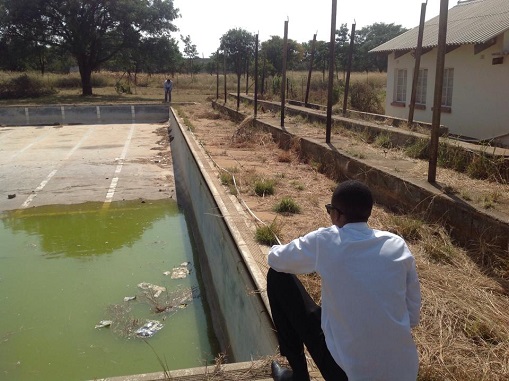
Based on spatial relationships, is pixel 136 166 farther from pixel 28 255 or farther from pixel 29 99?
pixel 29 99

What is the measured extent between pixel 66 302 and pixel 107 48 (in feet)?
107

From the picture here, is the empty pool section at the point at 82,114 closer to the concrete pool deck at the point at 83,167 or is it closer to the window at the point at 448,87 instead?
the concrete pool deck at the point at 83,167

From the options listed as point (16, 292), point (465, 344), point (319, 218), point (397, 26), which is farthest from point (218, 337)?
point (397, 26)

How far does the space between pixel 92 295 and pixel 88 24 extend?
31273 mm

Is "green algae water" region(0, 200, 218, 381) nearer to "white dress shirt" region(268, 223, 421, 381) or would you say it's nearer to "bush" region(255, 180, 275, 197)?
"bush" region(255, 180, 275, 197)

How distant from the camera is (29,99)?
34938mm

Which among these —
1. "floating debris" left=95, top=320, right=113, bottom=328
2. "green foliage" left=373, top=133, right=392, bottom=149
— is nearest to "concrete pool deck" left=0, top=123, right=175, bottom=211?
"green foliage" left=373, top=133, right=392, bottom=149

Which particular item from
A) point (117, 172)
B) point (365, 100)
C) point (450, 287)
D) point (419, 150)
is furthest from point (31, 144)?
point (450, 287)

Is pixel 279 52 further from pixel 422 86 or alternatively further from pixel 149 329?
pixel 149 329

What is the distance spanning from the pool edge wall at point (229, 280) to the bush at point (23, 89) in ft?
101

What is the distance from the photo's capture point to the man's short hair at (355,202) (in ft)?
7.79

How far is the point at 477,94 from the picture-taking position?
1205 cm

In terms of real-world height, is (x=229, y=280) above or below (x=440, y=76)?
below

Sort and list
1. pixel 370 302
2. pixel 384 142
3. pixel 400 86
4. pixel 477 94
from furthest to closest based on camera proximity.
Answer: pixel 400 86 < pixel 477 94 < pixel 384 142 < pixel 370 302
